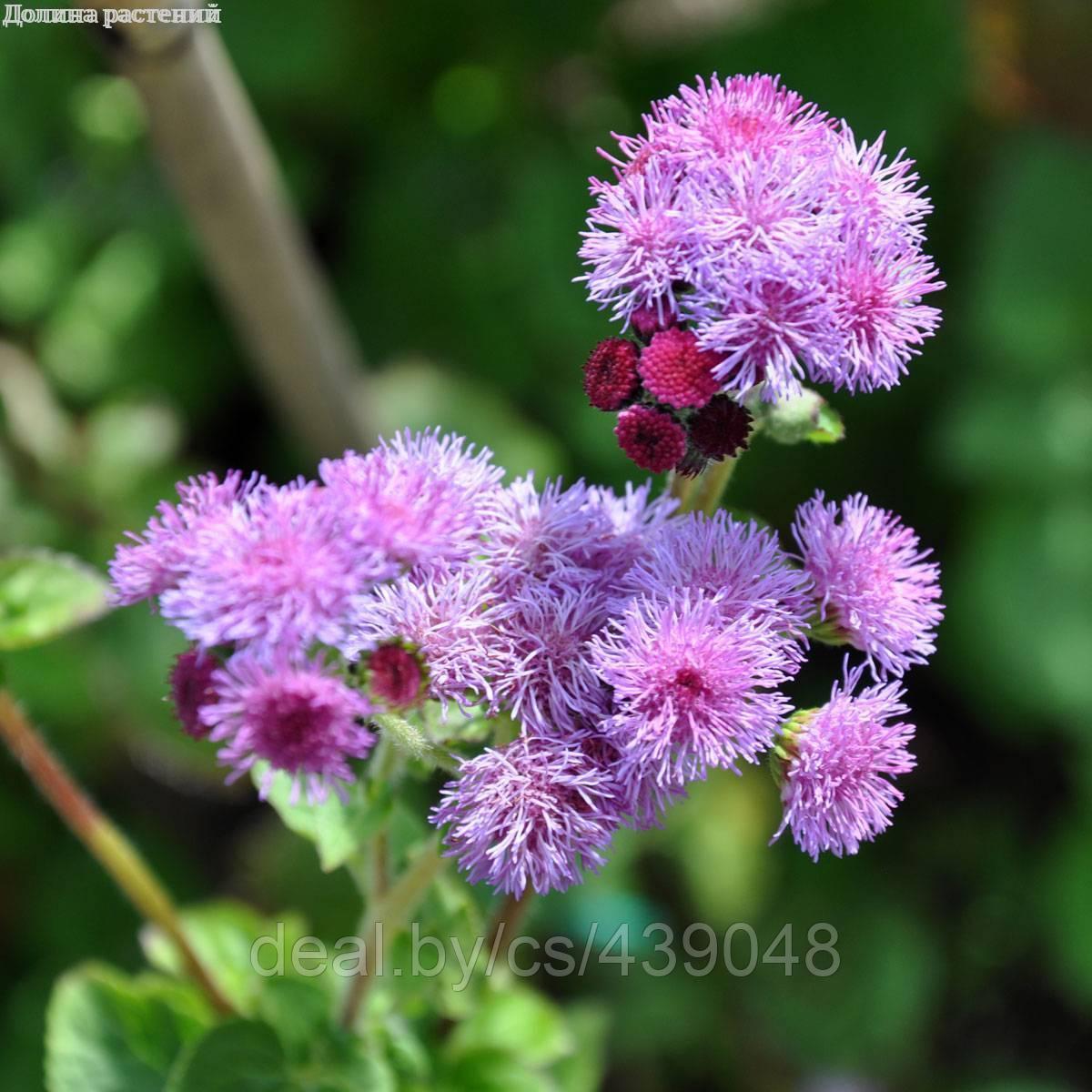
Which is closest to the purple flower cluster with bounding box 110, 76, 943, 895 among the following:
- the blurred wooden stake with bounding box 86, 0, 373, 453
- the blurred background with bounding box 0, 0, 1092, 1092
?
the blurred wooden stake with bounding box 86, 0, 373, 453

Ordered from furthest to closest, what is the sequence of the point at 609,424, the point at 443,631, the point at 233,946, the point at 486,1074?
the point at 609,424
the point at 233,946
the point at 486,1074
the point at 443,631

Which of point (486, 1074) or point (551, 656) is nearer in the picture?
point (551, 656)

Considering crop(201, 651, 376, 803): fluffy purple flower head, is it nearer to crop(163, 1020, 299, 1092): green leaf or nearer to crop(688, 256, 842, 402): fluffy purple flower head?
crop(688, 256, 842, 402): fluffy purple flower head

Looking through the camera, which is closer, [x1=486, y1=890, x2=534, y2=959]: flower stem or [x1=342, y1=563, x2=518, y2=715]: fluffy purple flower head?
[x1=342, y1=563, x2=518, y2=715]: fluffy purple flower head

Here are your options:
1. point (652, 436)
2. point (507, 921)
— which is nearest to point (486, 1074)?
point (507, 921)

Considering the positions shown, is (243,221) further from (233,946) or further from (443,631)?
(443,631)

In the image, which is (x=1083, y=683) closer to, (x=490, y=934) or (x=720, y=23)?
(x=490, y=934)
